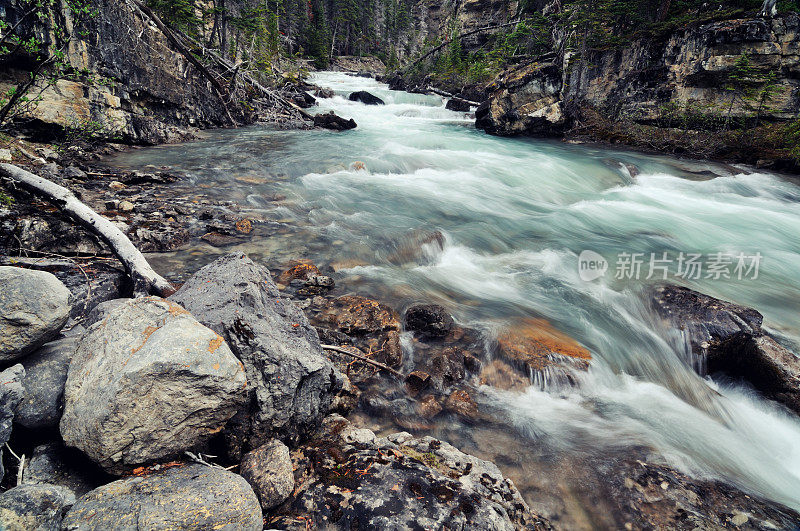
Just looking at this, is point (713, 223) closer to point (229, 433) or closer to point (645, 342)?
point (645, 342)

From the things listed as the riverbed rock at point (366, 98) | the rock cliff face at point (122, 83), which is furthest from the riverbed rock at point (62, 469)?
the riverbed rock at point (366, 98)

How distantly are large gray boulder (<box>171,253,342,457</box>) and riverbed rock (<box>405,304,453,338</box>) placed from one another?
1.68 metres

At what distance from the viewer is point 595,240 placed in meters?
8.05

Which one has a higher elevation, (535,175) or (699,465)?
(535,175)

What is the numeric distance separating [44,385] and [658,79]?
21.2 metres

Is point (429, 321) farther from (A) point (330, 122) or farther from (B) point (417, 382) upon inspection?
(A) point (330, 122)

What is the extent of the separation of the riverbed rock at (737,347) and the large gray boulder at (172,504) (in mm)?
5081

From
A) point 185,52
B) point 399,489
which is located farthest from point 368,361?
point 185,52

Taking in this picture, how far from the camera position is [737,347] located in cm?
431

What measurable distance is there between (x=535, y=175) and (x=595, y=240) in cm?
474

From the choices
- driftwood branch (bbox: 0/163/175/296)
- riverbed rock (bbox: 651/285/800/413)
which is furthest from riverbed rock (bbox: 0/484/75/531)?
riverbed rock (bbox: 651/285/800/413)

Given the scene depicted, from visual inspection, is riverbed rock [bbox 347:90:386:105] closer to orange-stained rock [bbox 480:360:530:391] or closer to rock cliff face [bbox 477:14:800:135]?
rock cliff face [bbox 477:14:800:135]

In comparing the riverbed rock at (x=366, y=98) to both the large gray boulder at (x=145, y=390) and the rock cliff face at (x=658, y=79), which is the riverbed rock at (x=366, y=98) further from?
the large gray boulder at (x=145, y=390)

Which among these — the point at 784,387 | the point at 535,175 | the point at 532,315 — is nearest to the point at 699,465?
the point at 784,387
